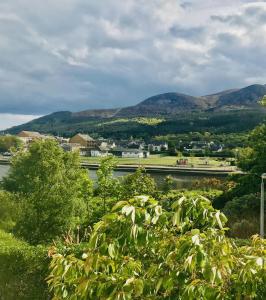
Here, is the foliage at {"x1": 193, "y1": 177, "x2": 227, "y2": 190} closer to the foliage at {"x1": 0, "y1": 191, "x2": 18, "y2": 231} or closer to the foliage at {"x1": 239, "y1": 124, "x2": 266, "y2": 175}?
the foliage at {"x1": 239, "y1": 124, "x2": 266, "y2": 175}

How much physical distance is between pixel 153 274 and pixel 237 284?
93 centimetres

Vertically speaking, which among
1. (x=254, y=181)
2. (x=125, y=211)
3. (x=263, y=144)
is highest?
(x=125, y=211)

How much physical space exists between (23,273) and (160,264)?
11396mm

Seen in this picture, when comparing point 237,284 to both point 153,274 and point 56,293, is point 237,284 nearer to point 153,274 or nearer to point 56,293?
point 153,274

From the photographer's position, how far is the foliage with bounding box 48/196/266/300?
548cm

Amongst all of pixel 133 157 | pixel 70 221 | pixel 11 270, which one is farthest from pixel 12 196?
pixel 133 157

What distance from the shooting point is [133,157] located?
634ft

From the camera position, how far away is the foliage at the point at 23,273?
15.9 meters

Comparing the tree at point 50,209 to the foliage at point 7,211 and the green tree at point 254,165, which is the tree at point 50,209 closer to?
the foliage at point 7,211

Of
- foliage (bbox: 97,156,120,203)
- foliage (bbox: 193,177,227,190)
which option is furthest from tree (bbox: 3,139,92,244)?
foliage (bbox: 193,177,227,190)

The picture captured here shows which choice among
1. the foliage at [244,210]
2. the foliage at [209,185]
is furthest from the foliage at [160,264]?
the foliage at [209,185]

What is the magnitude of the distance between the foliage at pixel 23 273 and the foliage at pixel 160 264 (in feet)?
32.7

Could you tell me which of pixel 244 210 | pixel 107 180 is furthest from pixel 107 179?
pixel 244 210

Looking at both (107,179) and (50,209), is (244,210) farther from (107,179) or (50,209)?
(50,209)
